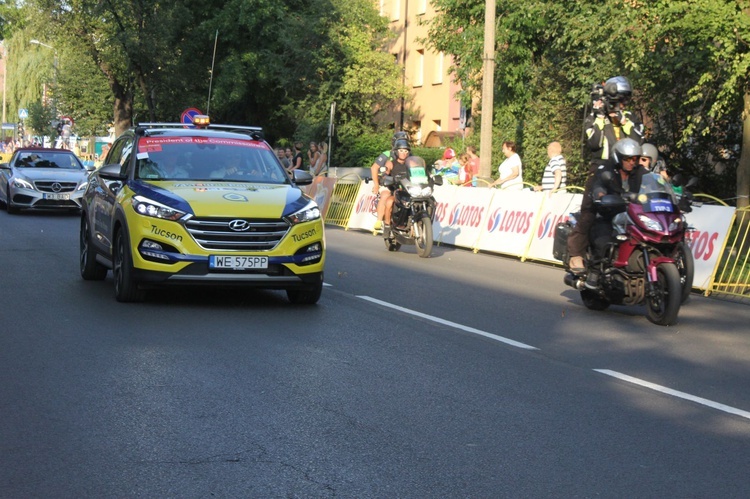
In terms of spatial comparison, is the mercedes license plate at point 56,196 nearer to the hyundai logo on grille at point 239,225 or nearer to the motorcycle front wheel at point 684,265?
the hyundai logo on grille at point 239,225

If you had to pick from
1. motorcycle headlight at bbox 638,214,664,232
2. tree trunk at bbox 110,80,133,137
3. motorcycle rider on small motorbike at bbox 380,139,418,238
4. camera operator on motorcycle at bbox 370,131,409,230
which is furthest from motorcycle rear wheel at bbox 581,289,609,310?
tree trunk at bbox 110,80,133,137

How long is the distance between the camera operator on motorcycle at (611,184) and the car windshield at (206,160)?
3203 millimetres

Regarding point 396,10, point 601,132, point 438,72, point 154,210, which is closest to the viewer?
point 154,210

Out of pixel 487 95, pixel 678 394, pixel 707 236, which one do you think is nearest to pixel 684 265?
pixel 678 394

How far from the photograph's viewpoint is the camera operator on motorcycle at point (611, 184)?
453 inches

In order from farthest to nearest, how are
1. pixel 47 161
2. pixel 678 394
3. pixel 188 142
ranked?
1. pixel 47 161
2. pixel 188 142
3. pixel 678 394

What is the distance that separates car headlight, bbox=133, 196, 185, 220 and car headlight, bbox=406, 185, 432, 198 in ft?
26.3

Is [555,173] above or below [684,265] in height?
above

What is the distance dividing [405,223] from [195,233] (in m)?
8.55

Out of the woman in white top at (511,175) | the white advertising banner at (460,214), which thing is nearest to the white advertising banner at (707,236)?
the white advertising banner at (460,214)

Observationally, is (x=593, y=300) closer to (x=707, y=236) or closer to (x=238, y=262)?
(x=707, y=236)

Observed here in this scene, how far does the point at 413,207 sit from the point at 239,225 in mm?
7987

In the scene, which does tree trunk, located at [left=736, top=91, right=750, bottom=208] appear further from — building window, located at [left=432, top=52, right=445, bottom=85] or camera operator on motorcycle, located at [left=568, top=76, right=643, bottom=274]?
building window, located at [left=432, top=52, right=445, bottom=85]

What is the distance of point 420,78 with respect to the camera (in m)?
55.5
